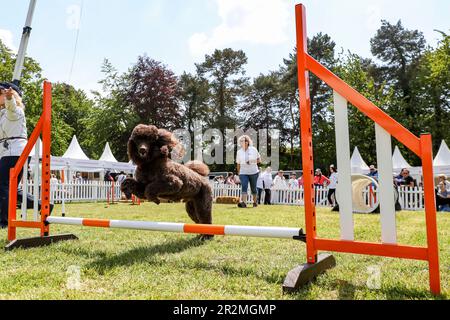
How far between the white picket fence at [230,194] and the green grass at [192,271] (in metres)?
7.79

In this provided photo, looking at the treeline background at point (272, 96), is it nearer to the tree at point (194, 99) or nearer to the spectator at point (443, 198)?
the tree at point (194, 99)

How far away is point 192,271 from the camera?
7.92ft

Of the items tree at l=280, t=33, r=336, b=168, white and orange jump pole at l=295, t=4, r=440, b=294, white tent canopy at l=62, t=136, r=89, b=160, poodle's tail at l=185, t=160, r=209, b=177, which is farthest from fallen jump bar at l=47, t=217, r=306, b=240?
tree at l=280, t=33, r=336, b=168

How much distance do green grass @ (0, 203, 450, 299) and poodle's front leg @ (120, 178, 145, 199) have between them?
0.50m

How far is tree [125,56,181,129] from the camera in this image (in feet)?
74.0

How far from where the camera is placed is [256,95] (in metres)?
34.9

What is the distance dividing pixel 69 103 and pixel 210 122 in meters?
20.8

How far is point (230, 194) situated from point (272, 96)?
71.4 feet

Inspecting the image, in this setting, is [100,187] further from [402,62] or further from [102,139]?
[402,62]

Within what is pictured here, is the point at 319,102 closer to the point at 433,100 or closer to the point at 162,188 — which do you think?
the point at 433,100

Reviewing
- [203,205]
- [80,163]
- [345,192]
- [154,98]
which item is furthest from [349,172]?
[154,98]

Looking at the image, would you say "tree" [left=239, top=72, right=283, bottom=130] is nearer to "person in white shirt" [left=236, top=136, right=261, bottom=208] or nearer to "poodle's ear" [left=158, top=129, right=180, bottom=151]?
"person in white shirt" [left=236, top=136, right=261, bottom=208]

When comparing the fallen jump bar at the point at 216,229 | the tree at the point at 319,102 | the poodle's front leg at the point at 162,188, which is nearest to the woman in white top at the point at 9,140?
the fallen jump bar at the point at 216,229
